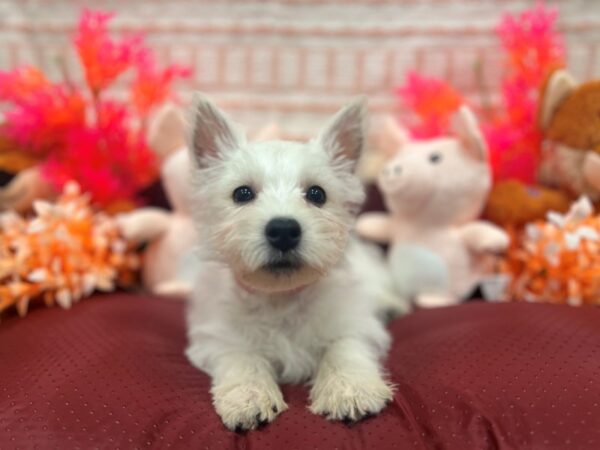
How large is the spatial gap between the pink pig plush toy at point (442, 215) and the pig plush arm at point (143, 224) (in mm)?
872

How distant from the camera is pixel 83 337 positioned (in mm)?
1307

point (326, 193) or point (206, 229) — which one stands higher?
point (326, 193)

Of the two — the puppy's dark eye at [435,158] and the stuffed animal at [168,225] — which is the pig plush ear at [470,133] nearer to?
the puppy's dark eye at [435,158]

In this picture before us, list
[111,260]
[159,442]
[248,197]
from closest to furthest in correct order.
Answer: [159,442] → [248,197] → [111,260]

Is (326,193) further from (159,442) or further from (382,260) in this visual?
(382,260)

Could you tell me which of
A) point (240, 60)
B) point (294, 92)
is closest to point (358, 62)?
point (294, 92)

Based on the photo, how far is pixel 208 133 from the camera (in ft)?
4.28

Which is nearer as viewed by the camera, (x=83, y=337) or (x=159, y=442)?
(x=159, y=442)

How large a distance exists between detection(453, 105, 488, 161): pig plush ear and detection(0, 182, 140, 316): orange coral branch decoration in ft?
4.30

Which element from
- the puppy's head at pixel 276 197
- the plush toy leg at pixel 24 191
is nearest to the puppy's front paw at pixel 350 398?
the puppy's head at pixel 276 197

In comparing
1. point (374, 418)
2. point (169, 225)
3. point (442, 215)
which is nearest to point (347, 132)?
point (442, 215)

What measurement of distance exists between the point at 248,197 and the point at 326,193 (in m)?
0.19

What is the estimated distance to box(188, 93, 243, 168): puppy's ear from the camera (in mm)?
1274

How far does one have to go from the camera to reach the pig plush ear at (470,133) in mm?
1671
